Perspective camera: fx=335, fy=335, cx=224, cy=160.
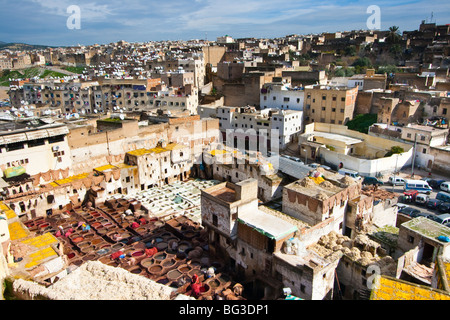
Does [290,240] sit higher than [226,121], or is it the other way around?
[226,121]

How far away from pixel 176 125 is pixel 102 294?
1050 inches

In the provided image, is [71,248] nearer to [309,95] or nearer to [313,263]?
[313,263]

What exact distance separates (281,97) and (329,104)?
20.9 ft

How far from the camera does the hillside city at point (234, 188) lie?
1479 centimetres

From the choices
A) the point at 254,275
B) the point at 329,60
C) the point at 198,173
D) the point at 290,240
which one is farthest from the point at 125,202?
the point at 329,60

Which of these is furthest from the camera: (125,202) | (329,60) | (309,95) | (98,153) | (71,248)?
Result: (329,60)

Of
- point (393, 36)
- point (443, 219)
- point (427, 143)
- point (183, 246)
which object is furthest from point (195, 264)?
point (393, 36)

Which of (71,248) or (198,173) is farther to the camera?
(198,173)

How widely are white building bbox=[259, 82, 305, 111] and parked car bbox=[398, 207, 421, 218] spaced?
20.0 metres

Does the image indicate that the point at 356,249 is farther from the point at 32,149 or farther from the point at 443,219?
the point at 32,149

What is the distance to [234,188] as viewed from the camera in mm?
20328

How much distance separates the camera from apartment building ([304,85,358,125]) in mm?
37344

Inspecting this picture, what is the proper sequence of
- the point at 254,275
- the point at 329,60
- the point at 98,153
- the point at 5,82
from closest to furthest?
the point at 254,275, the point at 98,153, the point at 329,60, the point at 5,82
